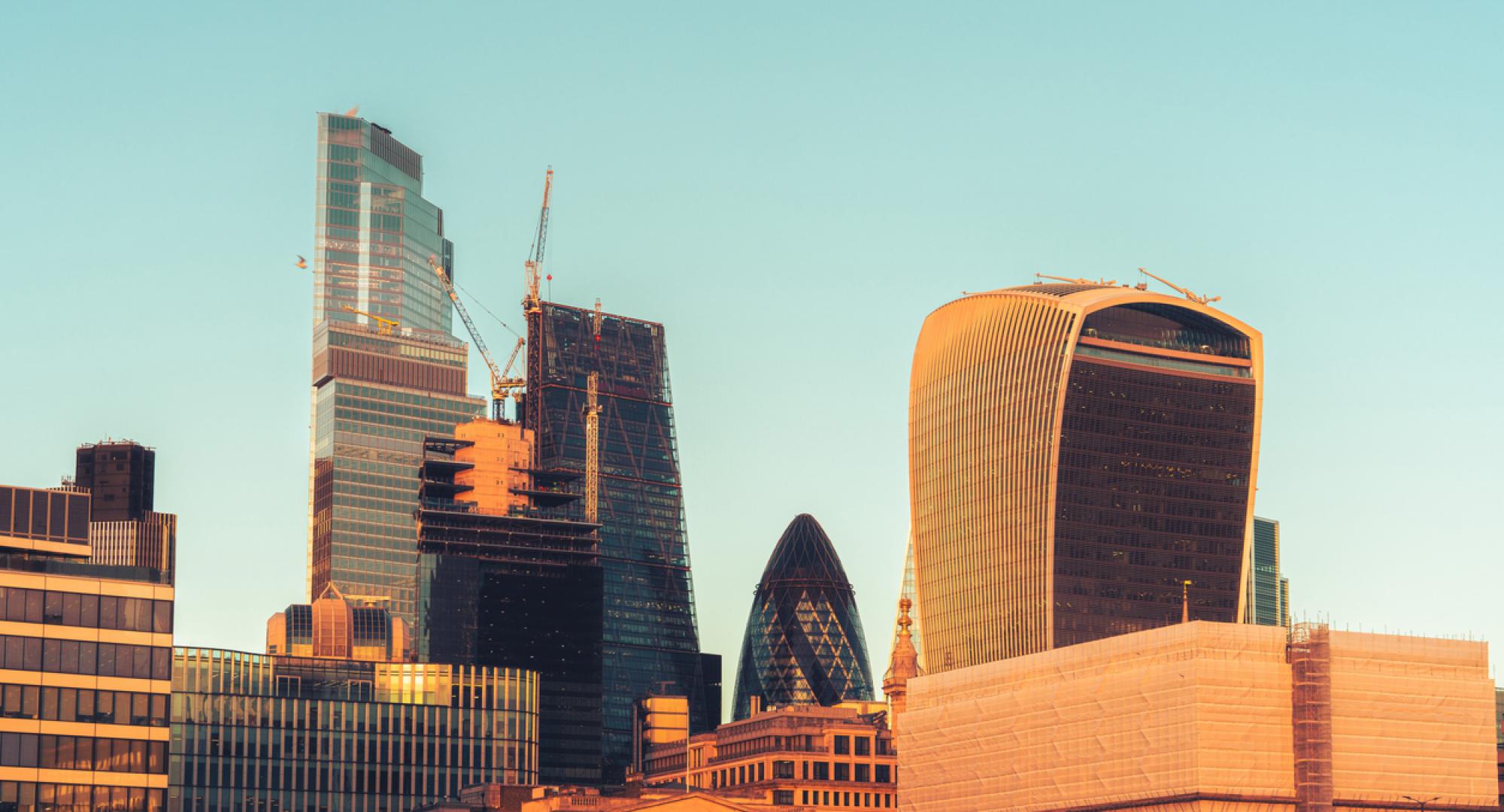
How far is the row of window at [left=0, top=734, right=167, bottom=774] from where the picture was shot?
160000 millimetres

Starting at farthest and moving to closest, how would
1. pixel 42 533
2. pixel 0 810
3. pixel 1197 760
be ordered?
pixel 1197 760 → pixel 42 533 → pixel 0 810

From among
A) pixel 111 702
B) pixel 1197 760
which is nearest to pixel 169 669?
pixel 111 702

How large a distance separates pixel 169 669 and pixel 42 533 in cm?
1278

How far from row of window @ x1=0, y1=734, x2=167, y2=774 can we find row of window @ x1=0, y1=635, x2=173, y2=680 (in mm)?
4279

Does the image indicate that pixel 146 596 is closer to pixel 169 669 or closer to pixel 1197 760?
pixel 169 669

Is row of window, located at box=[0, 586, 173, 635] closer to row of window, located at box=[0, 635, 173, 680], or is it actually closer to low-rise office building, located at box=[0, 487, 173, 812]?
low-rise office building, located at box=[0, 487, 173, 812]

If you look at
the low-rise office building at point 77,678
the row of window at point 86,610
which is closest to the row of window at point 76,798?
the low-rise office building at point 77,678

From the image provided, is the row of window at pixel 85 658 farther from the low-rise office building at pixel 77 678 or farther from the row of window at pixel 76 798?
the row of window at pixel 76 798

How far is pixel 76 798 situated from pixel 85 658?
29.5 ft

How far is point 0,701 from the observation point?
525 feet

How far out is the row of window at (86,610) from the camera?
161750 millimetres

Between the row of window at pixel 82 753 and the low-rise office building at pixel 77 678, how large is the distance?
0.22ft

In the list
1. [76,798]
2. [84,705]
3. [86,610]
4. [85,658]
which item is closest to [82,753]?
[76,798]

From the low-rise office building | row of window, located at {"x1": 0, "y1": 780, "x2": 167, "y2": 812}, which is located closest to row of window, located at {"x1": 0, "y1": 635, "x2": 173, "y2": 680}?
the low-rise office building
